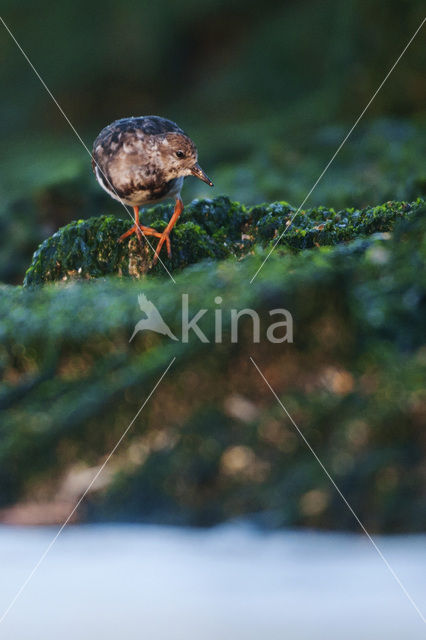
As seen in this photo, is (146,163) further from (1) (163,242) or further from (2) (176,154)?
(1) (163,242)

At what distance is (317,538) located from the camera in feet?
8.96

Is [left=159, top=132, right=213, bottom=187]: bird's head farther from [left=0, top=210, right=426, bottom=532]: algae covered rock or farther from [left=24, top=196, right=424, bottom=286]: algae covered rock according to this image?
[left=0, top=210, right=426, bottom=532]: algae covered rock

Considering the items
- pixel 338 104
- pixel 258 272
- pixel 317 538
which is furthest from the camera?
pixel 338 104

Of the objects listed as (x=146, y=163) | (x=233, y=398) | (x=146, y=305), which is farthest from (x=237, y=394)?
(x=146, y=163)

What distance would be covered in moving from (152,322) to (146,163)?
3.12 ft

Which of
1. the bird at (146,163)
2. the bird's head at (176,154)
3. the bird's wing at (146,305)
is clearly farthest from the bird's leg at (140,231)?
the bird's wing at (146,305)

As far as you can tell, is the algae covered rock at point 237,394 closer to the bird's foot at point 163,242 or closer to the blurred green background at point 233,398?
the blurred green background at point 233,398

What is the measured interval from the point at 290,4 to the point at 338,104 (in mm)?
4087

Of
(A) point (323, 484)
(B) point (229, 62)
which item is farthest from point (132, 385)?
(B) point (229, 62)

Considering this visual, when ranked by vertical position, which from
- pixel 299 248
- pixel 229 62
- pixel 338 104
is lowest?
pixel 299 248

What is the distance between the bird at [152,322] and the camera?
3703 mm

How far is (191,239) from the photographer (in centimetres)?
467

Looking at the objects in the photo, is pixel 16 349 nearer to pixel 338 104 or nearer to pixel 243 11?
pixel 338 104

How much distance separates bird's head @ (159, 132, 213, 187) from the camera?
4.31m
